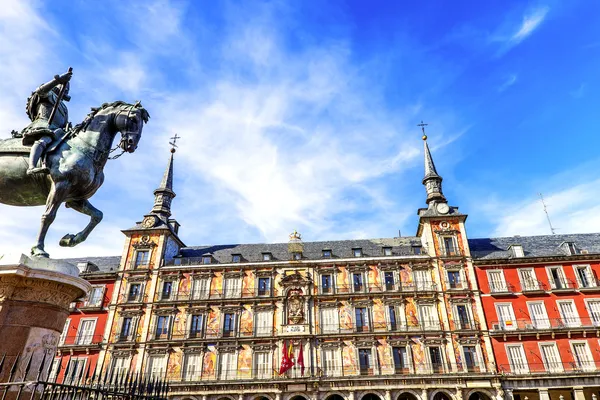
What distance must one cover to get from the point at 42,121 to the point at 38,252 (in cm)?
236

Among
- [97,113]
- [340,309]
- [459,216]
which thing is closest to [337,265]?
[340,309]

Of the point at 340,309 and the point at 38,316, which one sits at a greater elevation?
the point at 340,309

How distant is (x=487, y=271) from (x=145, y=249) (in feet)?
99.9

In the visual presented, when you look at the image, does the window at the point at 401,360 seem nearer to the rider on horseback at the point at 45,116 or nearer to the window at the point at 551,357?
the window at the point at 551,357

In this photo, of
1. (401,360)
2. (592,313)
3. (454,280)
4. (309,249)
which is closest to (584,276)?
(592,313)

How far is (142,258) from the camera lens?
35.3 metres

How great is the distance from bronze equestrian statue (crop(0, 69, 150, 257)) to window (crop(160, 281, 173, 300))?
95.4 feet

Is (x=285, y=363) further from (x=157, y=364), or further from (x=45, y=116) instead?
(x=45, y=116)

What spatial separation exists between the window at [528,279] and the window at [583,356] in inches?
187

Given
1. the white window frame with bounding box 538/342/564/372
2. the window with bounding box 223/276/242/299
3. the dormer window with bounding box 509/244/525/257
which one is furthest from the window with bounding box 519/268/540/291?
the window with bounding box 223/276/242/299

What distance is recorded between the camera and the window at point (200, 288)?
33.3m

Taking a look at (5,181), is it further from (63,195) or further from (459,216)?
(459,216)

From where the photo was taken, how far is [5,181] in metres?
5.95

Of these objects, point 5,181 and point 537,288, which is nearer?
point 5,181
